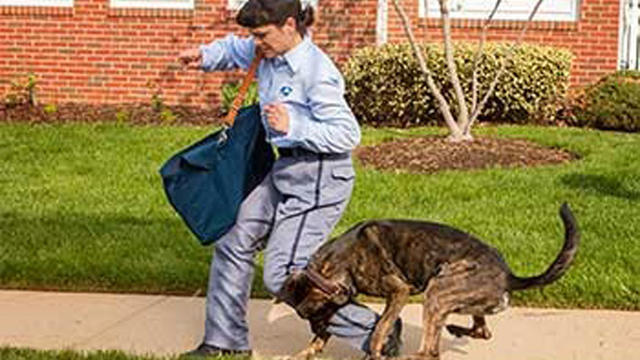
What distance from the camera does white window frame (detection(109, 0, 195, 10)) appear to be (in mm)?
15742

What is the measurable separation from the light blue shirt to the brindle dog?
407 millimetres

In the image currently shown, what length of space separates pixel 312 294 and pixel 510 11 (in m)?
10.4

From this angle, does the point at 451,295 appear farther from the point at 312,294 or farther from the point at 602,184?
the point at 602,184

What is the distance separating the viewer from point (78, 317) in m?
6.59

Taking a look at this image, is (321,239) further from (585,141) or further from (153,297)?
(585,141)

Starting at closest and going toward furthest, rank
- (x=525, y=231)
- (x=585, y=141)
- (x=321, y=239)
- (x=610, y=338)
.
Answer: (x=321, y=239) → (x=610, y=338) → (x=525, y=231) → (x=585, y=141)

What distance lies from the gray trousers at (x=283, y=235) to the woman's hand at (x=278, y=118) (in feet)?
1.14

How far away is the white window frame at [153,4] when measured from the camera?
1574 cm

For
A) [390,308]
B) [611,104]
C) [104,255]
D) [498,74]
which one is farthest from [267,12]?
[611,104]

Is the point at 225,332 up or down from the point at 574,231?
down

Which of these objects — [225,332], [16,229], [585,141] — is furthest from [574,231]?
[585,141]

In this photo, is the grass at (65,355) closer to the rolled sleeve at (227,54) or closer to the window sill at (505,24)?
the rolled sleeve at (227,54)

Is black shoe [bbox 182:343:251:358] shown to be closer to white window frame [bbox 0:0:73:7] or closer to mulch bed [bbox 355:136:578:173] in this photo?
mulch bed [bbox 355:136:578:173]

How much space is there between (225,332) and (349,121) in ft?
3.87
